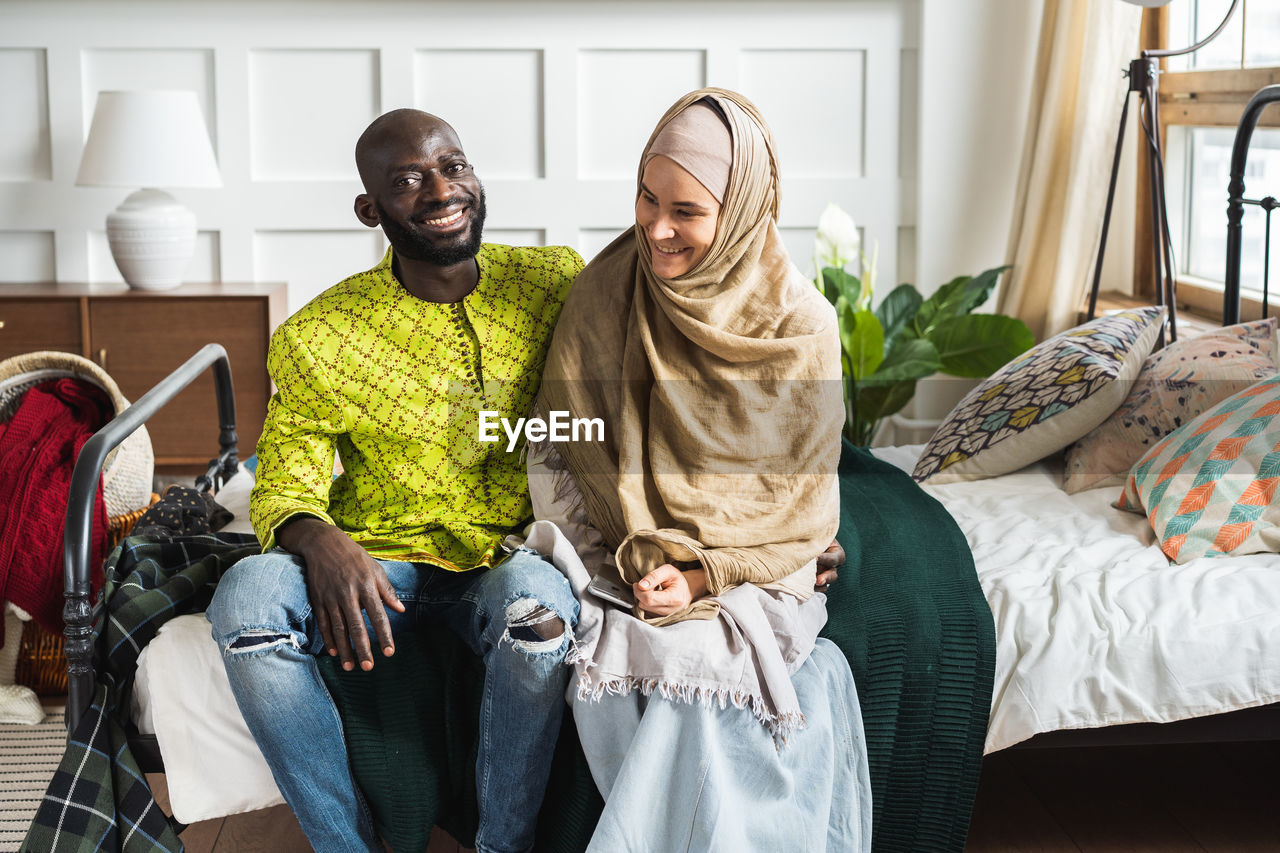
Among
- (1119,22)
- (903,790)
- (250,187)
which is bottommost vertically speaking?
(903,790)

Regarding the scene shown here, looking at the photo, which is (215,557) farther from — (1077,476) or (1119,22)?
(1119,22)

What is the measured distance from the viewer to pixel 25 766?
2227mm

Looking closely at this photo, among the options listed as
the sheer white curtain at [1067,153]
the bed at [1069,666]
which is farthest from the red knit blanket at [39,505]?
the sheer white curtain at [1067,153]

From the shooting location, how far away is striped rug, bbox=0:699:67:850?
79.8 inches

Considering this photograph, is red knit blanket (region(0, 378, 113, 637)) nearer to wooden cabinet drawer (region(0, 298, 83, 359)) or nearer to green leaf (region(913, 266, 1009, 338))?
wooden cabinet drawer (region(0, 298, 83, 359))

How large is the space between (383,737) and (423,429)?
0.47 m

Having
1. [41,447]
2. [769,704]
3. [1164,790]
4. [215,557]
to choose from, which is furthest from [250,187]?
[1164,790]

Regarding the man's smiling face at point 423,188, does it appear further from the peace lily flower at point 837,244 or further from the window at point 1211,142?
the window at point 1211,142

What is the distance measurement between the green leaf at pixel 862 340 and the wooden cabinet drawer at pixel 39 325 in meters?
2.24

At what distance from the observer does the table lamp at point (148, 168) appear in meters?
3.36

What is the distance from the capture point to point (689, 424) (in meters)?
1.79

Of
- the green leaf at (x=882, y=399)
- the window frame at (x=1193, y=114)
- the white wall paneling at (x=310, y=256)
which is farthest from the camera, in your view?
the white wall paneling at (x=310, y=256)

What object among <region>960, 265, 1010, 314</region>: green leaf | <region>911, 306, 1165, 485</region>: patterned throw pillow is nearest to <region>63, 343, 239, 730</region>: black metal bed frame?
<region>911, 306, 1165, 485</region>: patterned throw pillow

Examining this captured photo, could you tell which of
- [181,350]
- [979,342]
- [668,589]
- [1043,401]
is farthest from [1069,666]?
[181,350]
